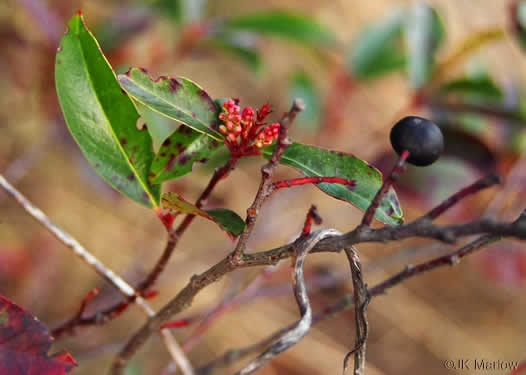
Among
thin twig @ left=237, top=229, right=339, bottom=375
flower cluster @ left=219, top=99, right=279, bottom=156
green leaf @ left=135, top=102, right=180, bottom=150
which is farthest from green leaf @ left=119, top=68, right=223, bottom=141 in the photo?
green leaf @ left=135, top=102, right=180, bottom=150

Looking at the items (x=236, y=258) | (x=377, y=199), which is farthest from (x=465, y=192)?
(x=236, y=258)

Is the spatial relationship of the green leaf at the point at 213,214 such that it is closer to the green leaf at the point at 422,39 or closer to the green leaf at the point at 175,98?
the green leaf at the point at 175,98

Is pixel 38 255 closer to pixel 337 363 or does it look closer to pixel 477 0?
pixel 337 363

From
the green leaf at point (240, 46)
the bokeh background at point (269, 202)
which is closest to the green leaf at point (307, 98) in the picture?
the bokeh background at point (269, 202)

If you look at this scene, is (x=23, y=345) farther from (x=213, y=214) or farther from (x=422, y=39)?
(x=422, y=39)

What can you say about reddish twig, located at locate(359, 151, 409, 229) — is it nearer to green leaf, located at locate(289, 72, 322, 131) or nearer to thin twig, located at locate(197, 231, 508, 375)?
thin twig, located at locate(197, 231, 508, 375)

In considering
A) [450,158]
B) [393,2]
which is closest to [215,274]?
[450,158]
